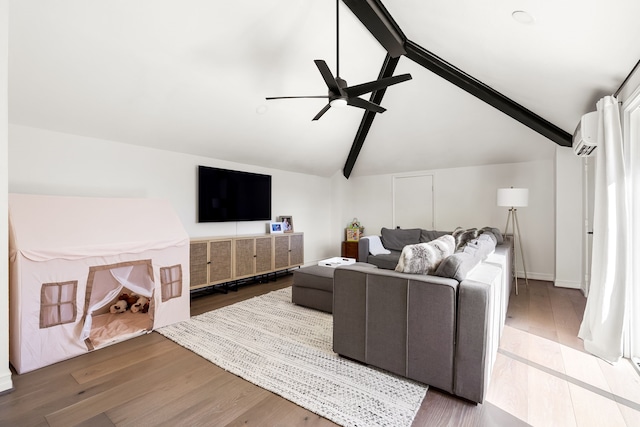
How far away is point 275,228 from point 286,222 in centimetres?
32

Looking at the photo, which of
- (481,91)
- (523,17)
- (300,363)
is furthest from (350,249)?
(523,17)

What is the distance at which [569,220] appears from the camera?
14.0 ft

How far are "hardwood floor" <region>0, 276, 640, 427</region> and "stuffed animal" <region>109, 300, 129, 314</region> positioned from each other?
794 millimetres

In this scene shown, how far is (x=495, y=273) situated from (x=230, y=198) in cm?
375

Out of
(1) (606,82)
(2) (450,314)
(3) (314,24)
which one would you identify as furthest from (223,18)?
(1) (606,82)

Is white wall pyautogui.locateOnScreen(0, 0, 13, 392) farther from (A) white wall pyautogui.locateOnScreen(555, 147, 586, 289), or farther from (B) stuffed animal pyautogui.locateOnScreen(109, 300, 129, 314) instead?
(A) white wall pyautogui.locateOnScreen(555, 147, 586, 289)

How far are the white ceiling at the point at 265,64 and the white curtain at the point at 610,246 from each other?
0.50 m

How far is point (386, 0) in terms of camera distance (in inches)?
109

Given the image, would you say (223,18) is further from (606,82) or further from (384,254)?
(384,254)

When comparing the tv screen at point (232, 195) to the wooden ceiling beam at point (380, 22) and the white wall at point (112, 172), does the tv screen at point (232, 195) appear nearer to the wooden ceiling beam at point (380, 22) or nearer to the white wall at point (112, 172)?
the white wall at point (112, 172)

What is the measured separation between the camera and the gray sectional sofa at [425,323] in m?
1.73

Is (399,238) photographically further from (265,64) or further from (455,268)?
(265,64)

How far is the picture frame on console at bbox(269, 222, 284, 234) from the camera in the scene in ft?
17.2

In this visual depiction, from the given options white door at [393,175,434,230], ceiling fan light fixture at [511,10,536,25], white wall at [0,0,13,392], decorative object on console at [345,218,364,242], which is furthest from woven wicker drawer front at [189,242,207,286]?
white door at [393,175,434,230]
